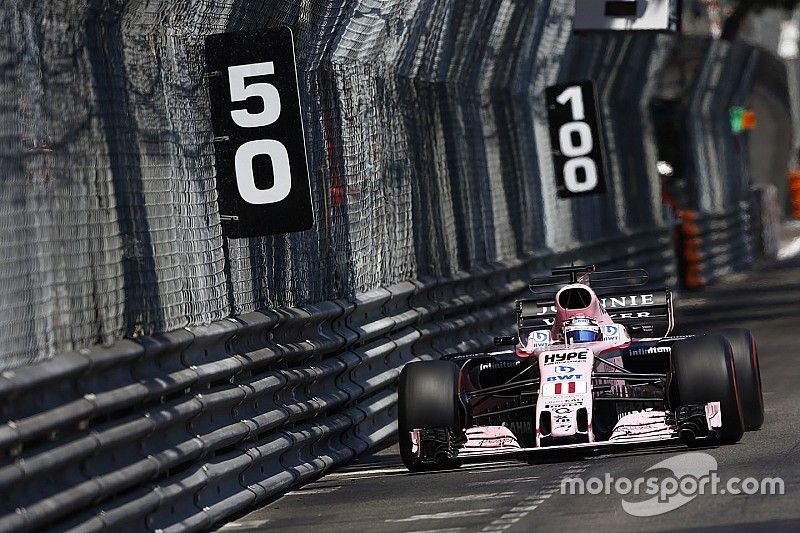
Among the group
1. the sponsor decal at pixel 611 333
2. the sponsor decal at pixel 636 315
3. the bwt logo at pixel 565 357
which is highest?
the sponsor decal at pixel 636 315

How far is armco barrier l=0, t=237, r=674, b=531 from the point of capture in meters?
7.54

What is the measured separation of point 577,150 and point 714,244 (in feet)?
40.1

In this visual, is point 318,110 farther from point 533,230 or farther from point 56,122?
point 533,230

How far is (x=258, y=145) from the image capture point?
10.1 m

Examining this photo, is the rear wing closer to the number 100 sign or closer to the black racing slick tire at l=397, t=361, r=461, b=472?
the black racing slick tire at l=397, t=361, r=461, b=472

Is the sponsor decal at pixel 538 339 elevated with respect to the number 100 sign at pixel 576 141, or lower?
lower

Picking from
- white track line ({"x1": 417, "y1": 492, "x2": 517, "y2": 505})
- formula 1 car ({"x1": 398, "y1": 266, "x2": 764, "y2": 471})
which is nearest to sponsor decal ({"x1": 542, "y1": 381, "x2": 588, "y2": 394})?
formula 1 car ({"x1": 398, "y1": 266, "x2": 764, "y2": 471})

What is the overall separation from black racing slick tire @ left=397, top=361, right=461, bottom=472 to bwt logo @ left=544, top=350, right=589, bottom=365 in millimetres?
518

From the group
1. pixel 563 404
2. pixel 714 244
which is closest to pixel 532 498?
pixel 563 404

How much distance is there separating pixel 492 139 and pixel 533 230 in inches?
55.5

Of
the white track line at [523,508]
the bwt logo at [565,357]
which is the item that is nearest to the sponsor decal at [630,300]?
the bwt logo at [565,357]

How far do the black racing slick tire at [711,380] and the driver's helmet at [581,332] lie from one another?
Result: 38.7 inches

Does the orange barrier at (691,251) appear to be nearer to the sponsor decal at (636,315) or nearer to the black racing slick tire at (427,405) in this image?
the sponsor decal at (636,315)

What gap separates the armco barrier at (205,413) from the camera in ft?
24.7
